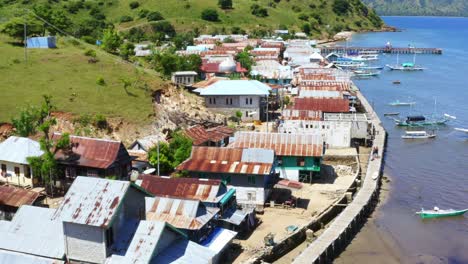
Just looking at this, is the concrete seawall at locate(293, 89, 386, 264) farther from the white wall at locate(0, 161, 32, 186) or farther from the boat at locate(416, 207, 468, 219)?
the white wall at locate(0, 161, 32, 186)

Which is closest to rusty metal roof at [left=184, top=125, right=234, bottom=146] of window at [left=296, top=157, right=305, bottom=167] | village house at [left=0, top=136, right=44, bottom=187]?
window at [left=296, top=157, right=305, bottom=167]

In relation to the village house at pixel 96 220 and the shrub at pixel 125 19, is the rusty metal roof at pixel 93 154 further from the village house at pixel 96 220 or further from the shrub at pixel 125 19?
the shrub at pixel 125 19

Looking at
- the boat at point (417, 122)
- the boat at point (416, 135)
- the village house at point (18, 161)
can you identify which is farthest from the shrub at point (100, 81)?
the boat at point (417, 122)

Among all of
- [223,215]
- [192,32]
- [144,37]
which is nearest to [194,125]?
[223,215]

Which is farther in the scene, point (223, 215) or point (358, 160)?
point (358, 160)

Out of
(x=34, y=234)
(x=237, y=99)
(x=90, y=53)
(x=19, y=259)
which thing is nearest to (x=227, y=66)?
(x=237, y=99)

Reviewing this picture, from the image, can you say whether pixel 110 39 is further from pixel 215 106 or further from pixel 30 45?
pixel 215 106

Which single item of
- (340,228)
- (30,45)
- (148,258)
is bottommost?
(340,228)

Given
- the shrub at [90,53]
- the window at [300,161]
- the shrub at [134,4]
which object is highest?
the shrub at [134,4]
